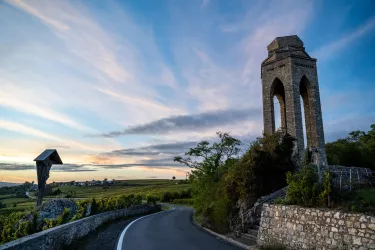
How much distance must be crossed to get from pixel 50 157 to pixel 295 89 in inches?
742

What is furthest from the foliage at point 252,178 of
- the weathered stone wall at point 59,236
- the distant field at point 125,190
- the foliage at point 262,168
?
the distant field at point 125,190

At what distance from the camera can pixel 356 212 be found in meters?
7.82

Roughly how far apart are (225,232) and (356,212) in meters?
8.33

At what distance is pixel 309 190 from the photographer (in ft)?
32.4

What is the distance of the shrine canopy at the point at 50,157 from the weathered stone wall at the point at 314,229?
14.5 m

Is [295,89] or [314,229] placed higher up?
[295,89]

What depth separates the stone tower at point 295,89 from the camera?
20.1 metres

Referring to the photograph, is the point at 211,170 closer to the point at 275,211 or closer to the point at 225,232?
the point at 225,232

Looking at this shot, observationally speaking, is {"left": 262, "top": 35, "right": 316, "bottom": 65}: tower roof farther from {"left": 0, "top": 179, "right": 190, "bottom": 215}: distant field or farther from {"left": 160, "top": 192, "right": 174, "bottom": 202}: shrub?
{"left": 160, "top": 192, "right": 174, "bottom": 202}: shrub

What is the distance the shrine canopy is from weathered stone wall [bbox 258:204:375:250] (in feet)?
47.7

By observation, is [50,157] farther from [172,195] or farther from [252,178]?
[172,195]

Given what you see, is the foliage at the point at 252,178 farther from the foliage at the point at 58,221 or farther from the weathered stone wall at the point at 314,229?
the foliage at the point at 58,221

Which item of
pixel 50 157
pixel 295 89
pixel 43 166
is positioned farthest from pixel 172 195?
pixel 295 89

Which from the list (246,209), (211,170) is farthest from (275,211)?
(211,170)
